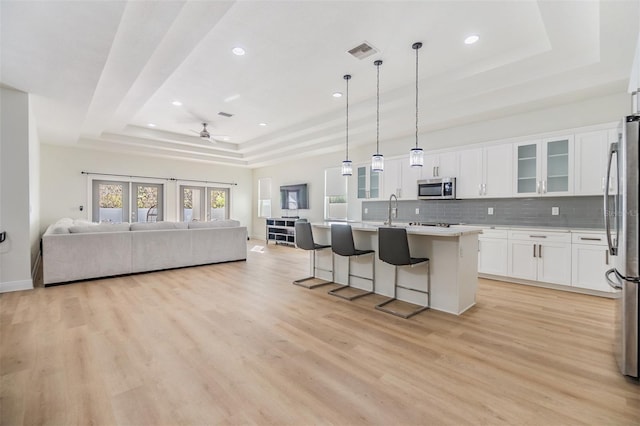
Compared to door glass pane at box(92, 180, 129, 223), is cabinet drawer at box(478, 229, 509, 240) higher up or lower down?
lower down

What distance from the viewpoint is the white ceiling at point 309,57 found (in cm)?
262

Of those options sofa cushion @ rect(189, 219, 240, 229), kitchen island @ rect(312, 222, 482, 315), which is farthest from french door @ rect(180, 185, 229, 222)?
kitchen island @ rect(312, 222, 482, 315)

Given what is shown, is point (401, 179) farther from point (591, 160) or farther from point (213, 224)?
point (213, 224)

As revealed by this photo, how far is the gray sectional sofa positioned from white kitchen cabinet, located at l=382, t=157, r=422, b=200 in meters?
3.34

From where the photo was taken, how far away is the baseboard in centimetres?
396

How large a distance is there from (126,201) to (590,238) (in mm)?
10344

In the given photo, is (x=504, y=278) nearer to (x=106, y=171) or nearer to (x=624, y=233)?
(x=624, y=233)

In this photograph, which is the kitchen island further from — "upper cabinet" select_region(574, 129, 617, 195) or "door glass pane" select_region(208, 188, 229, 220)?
"door glass pane" select_region(208, 188, 229, 220)

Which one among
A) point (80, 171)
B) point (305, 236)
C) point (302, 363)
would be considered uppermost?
point (80, 171)

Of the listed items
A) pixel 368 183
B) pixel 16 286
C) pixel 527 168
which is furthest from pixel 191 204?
pixel 527 168

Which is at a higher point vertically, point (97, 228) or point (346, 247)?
point (97, 228)

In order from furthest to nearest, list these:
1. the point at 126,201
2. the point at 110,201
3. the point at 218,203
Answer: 1. the point at 218,203
2. the point at 126,201
3. the point at 110,201

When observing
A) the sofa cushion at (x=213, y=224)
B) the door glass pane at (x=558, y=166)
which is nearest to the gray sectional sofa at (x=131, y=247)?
the sofa cushion at (x=213, y=224)

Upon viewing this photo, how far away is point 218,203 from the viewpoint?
10.5m
